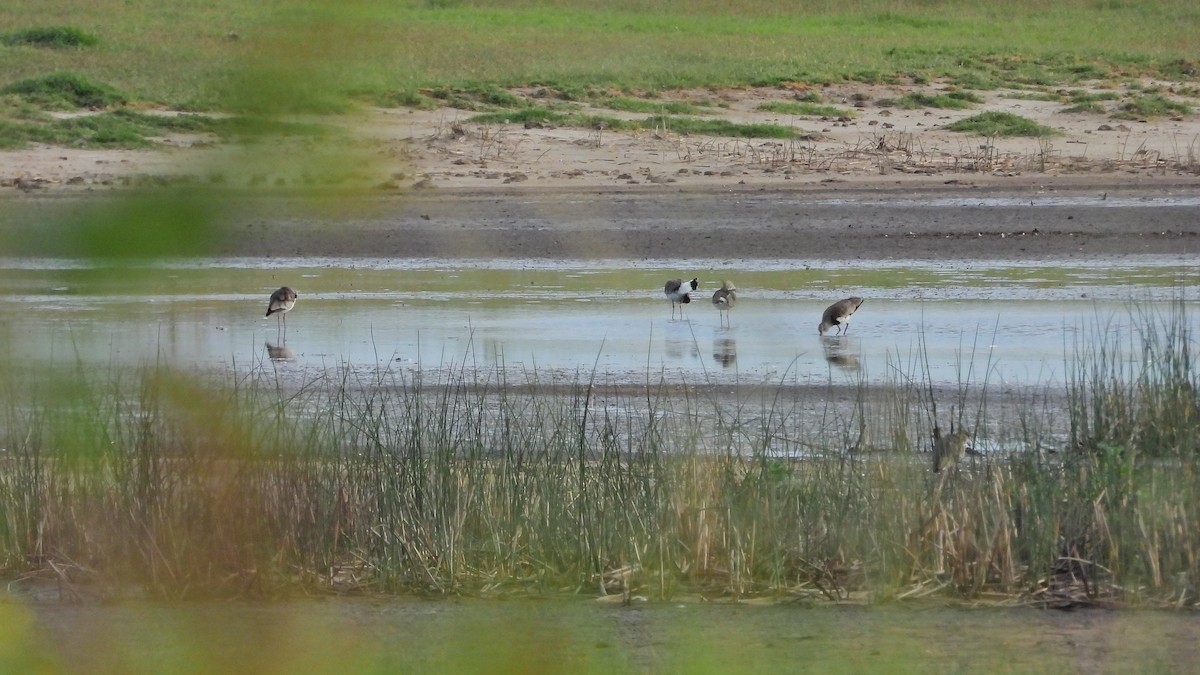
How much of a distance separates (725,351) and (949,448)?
4998mm

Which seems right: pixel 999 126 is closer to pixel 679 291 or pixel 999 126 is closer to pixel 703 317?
pixel 703 317

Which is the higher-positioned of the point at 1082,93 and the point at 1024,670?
the point at 1082,93

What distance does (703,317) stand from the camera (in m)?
11.9

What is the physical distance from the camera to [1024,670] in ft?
12.9

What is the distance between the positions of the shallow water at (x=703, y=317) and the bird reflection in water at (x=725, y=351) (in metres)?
0.02

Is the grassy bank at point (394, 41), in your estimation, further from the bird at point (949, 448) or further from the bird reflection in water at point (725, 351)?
the bird reflection in water at point (725, 351)

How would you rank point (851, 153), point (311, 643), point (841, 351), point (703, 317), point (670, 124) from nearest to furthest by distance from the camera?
point (311, 643), point (841, 351), point (703, 317), point (670, 124), point (851, 153)

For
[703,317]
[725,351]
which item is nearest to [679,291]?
[703,317]

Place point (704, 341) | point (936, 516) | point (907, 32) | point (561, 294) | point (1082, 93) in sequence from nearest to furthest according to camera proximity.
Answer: point (907, 32), point (936, 516), point (704, 341), point (561, 294), point (1082, 93)

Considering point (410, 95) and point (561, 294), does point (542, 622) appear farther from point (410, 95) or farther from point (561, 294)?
point (561, 294)

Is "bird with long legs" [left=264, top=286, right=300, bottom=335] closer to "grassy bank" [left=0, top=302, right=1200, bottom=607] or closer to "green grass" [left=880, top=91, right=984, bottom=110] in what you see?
"grassy bank" [left=0, top=302, right=1200, bottom=607]

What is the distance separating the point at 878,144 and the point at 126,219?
1976 cm

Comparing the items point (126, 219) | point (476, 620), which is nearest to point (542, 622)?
point (476, 620)

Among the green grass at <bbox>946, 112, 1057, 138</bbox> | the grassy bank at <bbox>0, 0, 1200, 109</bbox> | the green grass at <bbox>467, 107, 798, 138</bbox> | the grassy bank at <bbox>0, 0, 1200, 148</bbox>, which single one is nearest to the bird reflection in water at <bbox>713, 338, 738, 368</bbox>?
the green grass at <bbox>467, 107, 798, 138</bbox>
